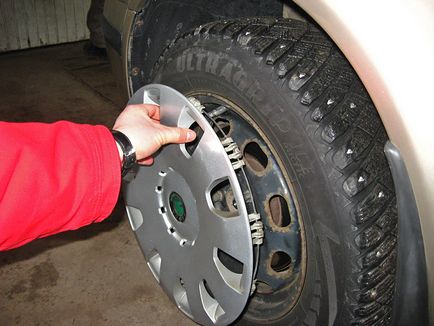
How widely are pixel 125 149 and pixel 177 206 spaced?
28 centimetres

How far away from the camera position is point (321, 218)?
90 centimetres

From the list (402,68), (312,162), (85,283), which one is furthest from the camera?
(85,283)

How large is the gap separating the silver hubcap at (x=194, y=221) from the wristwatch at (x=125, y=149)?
0.46ft

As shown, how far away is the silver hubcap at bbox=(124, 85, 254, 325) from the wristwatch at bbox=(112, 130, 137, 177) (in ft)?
0.46

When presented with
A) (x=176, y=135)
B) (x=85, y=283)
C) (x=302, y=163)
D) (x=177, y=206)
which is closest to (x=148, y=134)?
(x=176, y=135)

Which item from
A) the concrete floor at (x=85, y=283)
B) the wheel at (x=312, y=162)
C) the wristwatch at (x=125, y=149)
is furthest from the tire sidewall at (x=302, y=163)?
the concrete floor at (x=85, y=283)

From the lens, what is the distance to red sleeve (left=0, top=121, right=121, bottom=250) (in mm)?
872

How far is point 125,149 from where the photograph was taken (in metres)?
1.04

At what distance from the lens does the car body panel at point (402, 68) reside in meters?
0.72

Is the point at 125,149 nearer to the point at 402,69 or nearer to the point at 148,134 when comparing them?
the point at 148,134

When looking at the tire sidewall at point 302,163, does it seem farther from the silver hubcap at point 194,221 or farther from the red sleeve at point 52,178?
the red sleeve at point 52,178

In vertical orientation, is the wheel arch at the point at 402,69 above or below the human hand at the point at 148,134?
above

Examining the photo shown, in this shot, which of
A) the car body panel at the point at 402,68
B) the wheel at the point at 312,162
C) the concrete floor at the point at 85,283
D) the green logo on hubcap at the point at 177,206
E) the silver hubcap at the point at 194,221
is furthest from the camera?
the concrete floor at the point at 85,283

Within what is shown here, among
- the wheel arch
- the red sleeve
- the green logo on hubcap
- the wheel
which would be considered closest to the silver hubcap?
the green logo on hubcap
